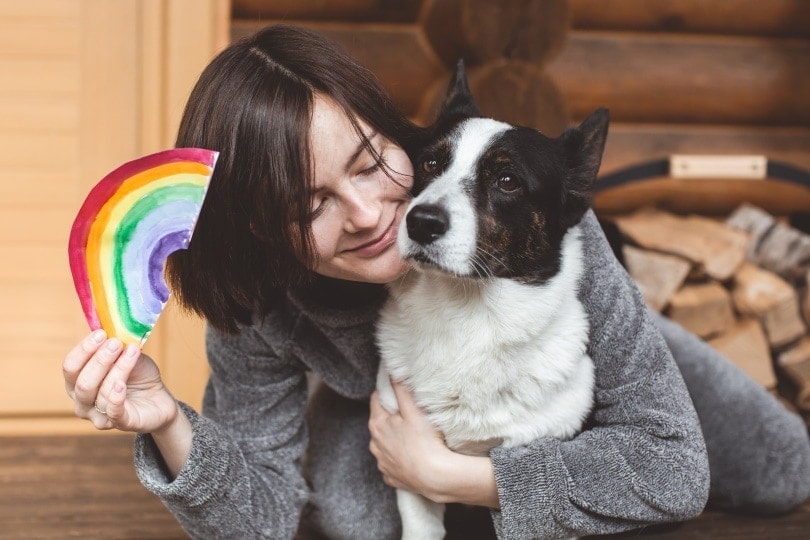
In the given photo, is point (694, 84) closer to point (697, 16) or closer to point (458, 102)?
point (697, 16)

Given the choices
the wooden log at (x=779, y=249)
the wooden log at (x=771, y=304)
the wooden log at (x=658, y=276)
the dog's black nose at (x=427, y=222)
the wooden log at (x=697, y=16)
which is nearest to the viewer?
the dog's black nose at (x=427, y=222)

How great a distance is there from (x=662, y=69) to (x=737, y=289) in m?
0.88

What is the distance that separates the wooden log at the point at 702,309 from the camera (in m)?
2.65

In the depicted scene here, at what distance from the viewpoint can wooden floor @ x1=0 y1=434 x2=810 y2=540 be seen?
1955mm

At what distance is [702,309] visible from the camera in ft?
8.75

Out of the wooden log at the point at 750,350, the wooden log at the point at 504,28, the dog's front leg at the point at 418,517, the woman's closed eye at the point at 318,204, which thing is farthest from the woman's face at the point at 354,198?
the wooden log at the point at 750,350

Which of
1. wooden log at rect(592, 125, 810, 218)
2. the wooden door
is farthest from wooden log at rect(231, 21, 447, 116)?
wooden log at rect(592, 125, 810, 218)

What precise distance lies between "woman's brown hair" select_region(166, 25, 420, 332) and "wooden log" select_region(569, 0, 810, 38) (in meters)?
1.80

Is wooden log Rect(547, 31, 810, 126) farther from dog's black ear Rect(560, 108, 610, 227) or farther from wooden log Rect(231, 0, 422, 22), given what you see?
dog's black ear Rect(560, 108, 610, 227)

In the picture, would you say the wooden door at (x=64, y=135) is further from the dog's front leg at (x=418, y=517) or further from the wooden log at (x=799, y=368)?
the wooden log at (x=799, y=368)

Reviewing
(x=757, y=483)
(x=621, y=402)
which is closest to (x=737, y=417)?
(x=757, y=483)

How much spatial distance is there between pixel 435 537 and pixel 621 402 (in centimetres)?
44

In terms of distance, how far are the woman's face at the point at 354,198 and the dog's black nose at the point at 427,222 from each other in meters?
0.08

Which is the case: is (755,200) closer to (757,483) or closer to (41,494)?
(757,483)
